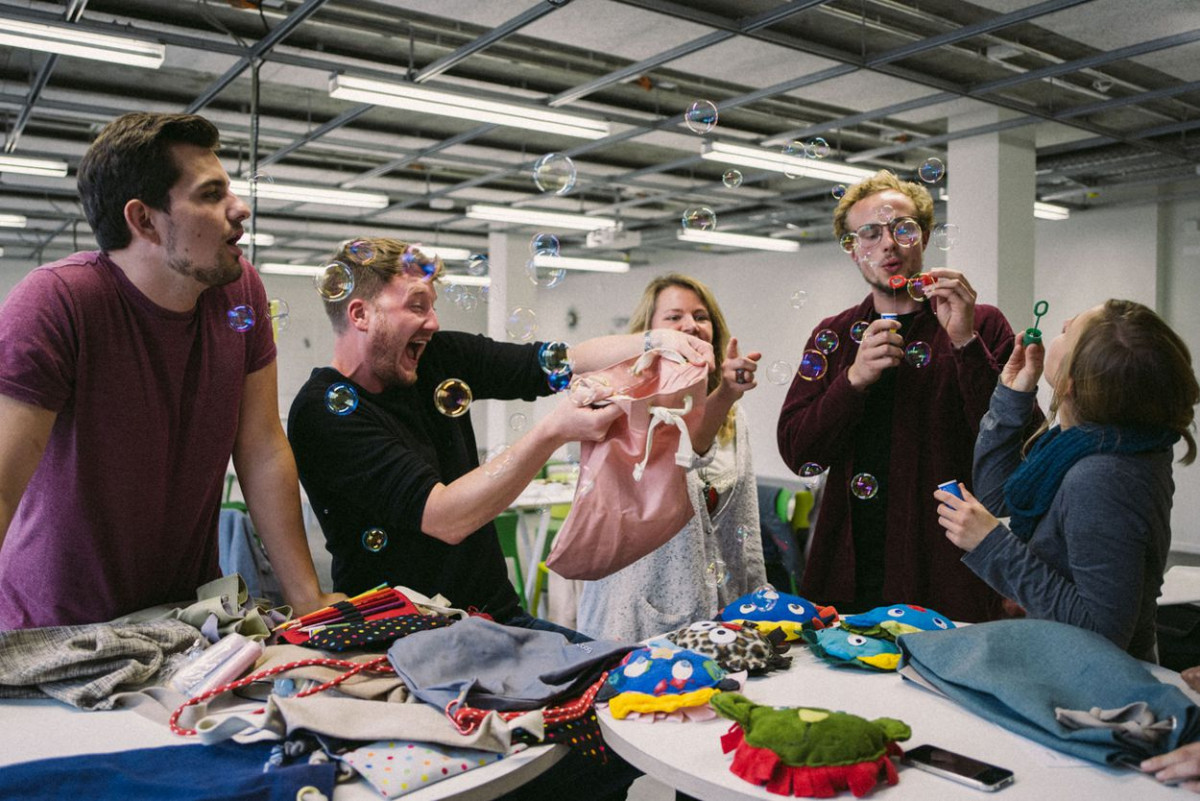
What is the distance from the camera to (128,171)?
1648mm

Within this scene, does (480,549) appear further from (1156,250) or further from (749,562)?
(1156,250)

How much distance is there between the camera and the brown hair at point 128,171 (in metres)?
1.65

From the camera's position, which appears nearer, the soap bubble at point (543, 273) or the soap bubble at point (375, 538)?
the soap bubble at point (375, 538)

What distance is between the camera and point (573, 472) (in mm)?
7422

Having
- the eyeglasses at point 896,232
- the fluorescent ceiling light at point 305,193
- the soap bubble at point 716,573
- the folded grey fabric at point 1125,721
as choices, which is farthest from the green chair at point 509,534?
the folded grey fabric at point 1125,721

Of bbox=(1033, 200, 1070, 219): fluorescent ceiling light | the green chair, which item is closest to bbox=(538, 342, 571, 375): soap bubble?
the green chair

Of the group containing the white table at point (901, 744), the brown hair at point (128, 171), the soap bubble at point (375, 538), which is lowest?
the white table at point (901, 744)

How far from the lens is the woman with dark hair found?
1.58m

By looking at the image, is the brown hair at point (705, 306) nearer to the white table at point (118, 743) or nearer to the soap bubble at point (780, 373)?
the soap bubble at point (780, 373)

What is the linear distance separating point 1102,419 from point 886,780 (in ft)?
2.79

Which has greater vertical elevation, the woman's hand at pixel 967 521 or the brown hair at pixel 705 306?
the brown hair at pixel 705 306

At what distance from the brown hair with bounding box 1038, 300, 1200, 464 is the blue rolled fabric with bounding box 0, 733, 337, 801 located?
55.9 inches

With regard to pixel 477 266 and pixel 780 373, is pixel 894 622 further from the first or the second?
pixel 477 266

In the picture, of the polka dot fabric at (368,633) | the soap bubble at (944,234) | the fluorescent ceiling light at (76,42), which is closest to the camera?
the polka dot fabric at (368,633)
